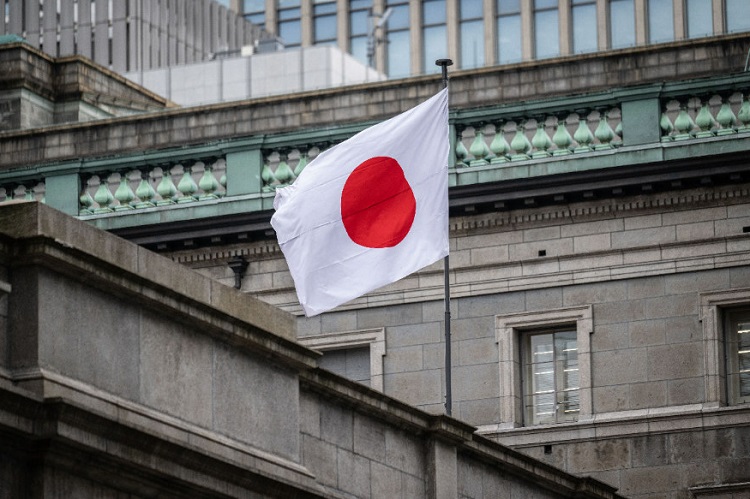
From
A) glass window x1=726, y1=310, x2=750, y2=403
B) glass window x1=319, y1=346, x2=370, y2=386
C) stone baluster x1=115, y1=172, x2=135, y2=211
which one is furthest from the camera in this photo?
stone baluster x1=115, y1=172, x2=135, y2=211

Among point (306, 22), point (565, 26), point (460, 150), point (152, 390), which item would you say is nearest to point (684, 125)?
point (460, 150)

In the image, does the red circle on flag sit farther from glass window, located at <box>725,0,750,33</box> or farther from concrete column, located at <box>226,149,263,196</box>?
glass window, located at <box>725,0,750,33</box>

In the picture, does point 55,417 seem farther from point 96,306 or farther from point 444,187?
point 444,187

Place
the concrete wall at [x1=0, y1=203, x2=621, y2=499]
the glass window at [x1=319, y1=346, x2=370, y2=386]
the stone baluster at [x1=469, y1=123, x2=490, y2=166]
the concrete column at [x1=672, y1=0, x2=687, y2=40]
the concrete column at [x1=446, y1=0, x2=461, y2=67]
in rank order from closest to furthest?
the concrete wall at [x1=0, y1=203, x2=621, y2=499] < the stone baluster at [x1=469, y1=123, x2=490, y2=166] < the glass window at [x1=319, y1=346, x2=370, y2=386] < the concrete column at [x1=672, y1=0, x2=687, y2=40] < the concrete column at [x1=446, y1=0, x2=461, y2=67]

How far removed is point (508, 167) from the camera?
35.5m

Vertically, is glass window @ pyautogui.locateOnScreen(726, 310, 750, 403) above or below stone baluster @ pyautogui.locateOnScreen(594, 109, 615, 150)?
below

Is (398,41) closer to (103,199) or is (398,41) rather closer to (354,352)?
(103,199)

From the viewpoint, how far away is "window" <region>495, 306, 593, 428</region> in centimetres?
3488

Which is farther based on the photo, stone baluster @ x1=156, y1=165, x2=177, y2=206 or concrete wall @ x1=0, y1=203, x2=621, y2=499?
stone baluster @ x1=156, y1=165, x2=177, y2=206

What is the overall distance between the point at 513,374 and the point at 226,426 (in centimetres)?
1431

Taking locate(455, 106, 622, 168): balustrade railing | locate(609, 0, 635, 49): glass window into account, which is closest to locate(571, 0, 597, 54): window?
locate(609, 0, 635, 49): glass window

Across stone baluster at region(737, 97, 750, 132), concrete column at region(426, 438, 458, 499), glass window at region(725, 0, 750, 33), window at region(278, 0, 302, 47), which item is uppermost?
window at region(278, 0, 302, 47)

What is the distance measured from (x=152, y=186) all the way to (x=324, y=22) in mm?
79408

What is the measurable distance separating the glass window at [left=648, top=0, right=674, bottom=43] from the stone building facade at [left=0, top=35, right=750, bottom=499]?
68.9 meters
